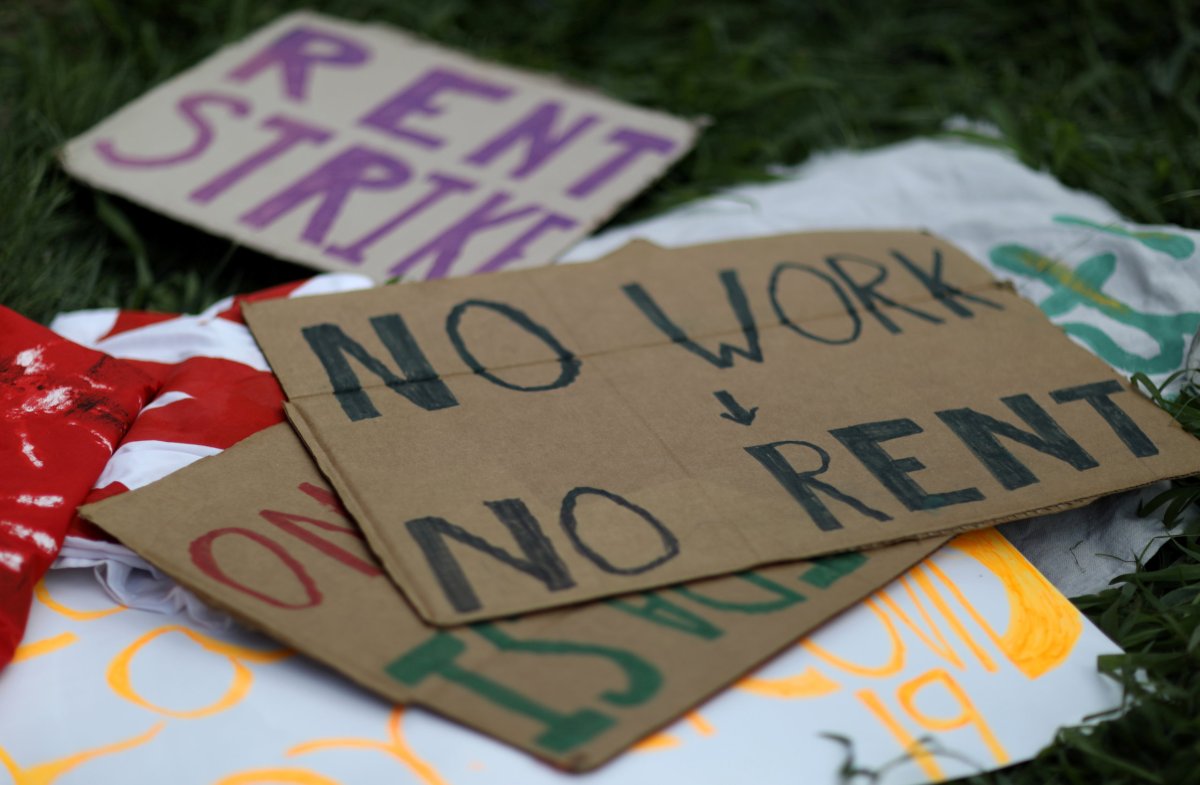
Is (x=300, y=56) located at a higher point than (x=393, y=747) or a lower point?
higher

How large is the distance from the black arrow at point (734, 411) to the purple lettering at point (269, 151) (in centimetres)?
87

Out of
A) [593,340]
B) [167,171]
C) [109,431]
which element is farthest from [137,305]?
[593,340]

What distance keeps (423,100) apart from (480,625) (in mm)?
1219

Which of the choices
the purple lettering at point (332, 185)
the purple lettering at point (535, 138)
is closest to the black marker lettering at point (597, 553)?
the purple lettering at point (332, 185)

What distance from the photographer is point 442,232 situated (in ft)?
5.72

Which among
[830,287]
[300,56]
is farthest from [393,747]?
[300,56]

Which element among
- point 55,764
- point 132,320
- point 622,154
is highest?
point 622,154

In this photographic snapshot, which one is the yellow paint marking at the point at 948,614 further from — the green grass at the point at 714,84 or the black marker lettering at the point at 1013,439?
the green grass at the point at 714,84

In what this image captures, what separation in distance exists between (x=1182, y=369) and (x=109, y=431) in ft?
3.88

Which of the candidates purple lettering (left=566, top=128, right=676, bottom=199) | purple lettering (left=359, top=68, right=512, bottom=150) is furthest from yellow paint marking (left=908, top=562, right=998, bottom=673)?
purple lettering (left=359, top=68, right=512, bottom=150)

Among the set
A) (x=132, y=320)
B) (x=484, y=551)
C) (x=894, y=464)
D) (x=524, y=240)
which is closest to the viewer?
(x=484, y=551)

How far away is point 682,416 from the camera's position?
1264 mm

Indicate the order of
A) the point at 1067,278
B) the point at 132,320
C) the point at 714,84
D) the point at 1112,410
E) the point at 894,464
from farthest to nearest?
1. the point at 714,84
2. the point at 1067,278
3. the point at 132,320
4. the point at 1112,410
5. the point at 894,464

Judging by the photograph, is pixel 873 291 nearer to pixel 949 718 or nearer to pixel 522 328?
pixel 522 328
